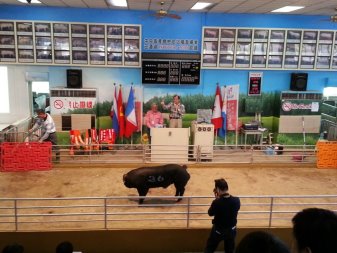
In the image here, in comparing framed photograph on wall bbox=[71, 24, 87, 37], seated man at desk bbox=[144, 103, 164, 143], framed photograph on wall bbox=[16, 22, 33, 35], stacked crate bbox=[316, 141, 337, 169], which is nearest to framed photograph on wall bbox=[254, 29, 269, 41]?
seated man at desk bbox=[144, 103, 164, 143]

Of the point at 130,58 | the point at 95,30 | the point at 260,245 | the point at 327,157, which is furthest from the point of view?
the point at 130,58

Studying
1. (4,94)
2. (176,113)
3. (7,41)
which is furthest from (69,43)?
(176,113)

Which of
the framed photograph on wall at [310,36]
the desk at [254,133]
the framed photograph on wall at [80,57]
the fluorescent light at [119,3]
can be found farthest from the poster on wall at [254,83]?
the framed photograph on wall at [80,57]

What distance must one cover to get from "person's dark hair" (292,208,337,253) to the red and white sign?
8099 millimetres

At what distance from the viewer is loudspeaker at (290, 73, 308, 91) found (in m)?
9.55

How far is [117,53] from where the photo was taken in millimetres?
9016

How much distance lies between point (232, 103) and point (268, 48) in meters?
1.70

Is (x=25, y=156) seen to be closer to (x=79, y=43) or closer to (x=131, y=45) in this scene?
(x=79, y=43)

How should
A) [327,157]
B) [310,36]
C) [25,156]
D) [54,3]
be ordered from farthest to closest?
1. [310,36]
2. [54,3]
3. [327,157]
4. [25,156]

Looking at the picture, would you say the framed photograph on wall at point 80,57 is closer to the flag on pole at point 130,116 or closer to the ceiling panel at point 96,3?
the ceiling panel at point 96,3

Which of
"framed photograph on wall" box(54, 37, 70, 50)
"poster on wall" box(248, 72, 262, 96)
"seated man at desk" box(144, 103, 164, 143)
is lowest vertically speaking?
"seated man at desk" box(144, 103, 164, 143)

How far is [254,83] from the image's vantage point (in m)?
9.59

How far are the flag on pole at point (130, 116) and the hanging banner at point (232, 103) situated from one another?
2441mm

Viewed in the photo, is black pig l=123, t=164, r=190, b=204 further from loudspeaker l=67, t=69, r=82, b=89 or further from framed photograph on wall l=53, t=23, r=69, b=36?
framed photograph on wall l=53, t=23, r=69, b=36
